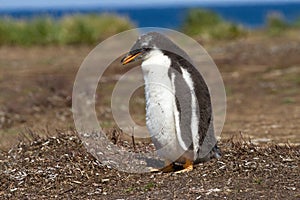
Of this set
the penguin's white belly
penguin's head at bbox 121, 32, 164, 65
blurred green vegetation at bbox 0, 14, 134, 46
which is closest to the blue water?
blurred green vegetation at bbox 0, 14, 134, 46

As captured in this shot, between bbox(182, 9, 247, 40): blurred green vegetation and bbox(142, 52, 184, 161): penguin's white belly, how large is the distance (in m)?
19.6

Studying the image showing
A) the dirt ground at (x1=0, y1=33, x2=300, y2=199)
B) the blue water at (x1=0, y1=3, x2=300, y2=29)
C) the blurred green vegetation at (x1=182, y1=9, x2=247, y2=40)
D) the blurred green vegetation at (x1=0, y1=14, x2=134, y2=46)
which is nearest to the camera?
the dirt ground at (x1=0, y1=33, x2=300, y2=199)

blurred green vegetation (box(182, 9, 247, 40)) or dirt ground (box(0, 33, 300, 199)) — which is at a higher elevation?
blurred green vegetation (box(182, 9, 247, 40))

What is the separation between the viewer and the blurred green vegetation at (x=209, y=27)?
26812 mm

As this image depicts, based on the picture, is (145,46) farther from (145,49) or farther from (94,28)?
(94,28)

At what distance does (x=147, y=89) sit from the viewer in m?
7.11

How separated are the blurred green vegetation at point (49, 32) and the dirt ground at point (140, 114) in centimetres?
353

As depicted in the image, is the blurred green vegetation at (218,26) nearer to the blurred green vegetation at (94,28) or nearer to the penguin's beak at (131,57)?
the blurred green vegetation at (94,28)

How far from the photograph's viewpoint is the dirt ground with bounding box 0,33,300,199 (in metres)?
6.89

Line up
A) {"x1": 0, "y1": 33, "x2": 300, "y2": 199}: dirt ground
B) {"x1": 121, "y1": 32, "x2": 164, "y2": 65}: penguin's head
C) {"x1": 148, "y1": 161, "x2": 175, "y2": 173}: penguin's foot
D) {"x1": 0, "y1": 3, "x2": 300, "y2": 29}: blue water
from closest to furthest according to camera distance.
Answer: {"x1": 0, "y1": 33, "x2": 300, "y2": 199}: dirt ground < {"x1": 121, "y1": 32, "x2": 164, "y2": 65}: penguin's head < {"x1": 148, "y1": 161, "x2": 175, "y2": 173}: penguin's foot < {"x1": 0, "y1": 3, "x2": 300, "y2": 29}: blue water

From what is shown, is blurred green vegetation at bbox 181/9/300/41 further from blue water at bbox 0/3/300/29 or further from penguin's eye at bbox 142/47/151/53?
penguin's eye at bbox 142/47/151/53

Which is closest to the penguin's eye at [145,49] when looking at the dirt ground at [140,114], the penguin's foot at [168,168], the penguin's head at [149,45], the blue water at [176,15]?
the penguin's head at [149,45]

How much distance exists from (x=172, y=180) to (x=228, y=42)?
757 inches

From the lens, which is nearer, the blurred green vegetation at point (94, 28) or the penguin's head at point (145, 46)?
the penguin's head at point (145, 46)
